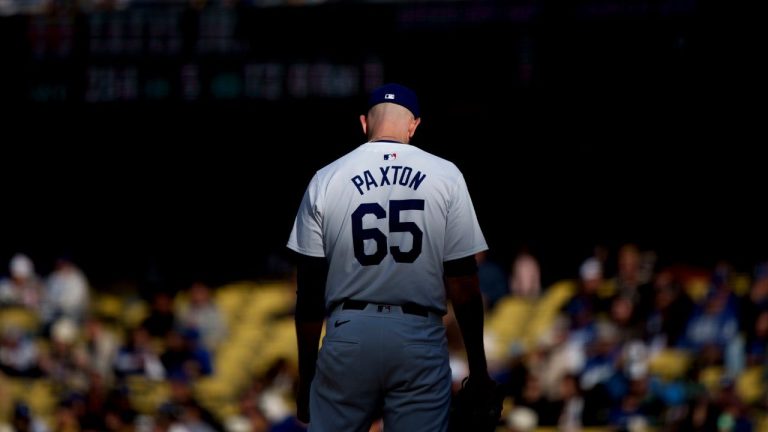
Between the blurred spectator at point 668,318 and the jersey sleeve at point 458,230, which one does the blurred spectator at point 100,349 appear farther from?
the jersey sleeve at point 458,230

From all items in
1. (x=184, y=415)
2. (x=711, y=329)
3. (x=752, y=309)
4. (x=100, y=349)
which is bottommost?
(x=100, y=349)

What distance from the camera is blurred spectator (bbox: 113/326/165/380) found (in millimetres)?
13617

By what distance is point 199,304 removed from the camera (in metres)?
14.2

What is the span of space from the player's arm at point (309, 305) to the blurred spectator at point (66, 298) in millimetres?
11459

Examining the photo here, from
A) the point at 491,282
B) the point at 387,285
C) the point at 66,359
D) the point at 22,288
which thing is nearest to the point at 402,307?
the point at 387,285

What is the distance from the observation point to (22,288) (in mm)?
15898

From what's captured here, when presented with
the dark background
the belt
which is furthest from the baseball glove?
the dark background

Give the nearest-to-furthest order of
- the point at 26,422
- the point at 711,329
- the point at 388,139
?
the point at 388,139
the point at 711,329
the point at 26,422

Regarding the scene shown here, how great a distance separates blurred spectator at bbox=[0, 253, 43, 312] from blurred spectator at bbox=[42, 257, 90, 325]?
23 centimetres

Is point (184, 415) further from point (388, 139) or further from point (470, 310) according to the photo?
point (470, 310)

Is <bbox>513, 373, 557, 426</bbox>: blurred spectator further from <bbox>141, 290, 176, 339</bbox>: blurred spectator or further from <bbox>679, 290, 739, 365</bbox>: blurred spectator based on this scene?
<bbox>141, 290, 176, 339</bbox>: blurred spectator

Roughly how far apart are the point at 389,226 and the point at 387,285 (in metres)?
0.18

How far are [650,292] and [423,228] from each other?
8.20 metres

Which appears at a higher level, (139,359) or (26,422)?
(139,359)
